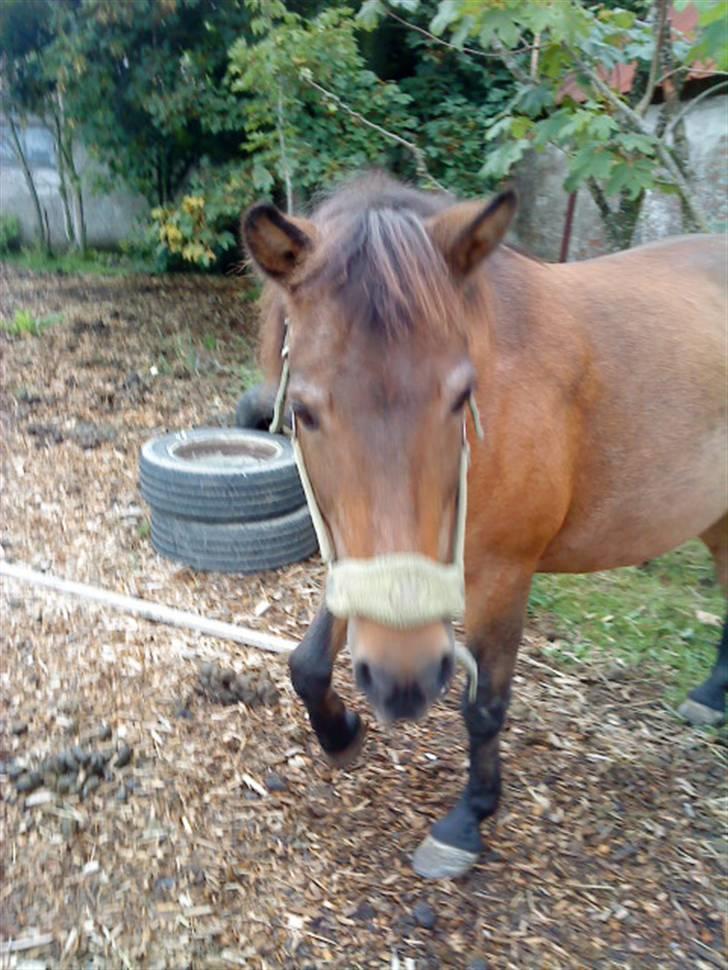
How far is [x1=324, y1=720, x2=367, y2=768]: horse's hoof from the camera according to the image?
2361 millimetres

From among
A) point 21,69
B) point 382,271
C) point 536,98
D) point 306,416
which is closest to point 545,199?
point 536,98

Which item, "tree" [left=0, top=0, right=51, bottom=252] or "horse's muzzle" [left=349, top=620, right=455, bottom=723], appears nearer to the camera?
"horse's muzzle" [left=349, top=620, right=455, bottom=723]

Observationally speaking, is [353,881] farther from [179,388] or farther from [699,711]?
[179,388]

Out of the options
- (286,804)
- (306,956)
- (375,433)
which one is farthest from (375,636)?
(286,804)

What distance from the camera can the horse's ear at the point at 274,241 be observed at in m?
1.44

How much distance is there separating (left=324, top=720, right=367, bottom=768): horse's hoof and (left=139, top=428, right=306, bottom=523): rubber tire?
4.50ft

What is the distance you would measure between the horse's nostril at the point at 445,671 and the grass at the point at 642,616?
189 cm

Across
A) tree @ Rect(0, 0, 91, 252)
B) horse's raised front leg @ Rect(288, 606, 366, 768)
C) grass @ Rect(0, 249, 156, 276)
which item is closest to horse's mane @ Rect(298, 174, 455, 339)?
horse's raised front leg @ Rect(288, 606, 366, 768)

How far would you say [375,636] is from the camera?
4.49ft

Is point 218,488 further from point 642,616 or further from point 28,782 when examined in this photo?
point 642,616

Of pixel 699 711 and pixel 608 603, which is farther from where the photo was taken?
pixel 608 603

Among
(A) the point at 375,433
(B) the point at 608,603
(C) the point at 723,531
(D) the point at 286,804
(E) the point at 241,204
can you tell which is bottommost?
(B) the point at 608,603

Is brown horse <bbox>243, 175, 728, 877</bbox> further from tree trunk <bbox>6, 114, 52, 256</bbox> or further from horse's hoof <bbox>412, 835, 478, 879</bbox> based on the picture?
tree trunk <bbox>6, 114, 52, 256</bbox>

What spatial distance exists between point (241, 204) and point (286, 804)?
19.5 feet
